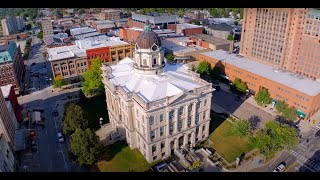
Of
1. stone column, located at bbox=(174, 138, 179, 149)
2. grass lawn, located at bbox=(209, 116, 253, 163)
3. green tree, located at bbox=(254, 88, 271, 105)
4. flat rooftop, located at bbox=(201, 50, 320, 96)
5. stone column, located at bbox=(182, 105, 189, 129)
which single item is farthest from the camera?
green tree, located at bbox=(254, 88, 271, 105)

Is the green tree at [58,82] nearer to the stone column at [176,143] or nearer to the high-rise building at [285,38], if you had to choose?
the stone column at [176,143]

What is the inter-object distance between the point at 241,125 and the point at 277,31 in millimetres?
55842

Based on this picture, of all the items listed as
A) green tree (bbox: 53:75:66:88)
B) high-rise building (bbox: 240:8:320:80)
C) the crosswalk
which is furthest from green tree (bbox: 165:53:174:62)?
the crosswalk

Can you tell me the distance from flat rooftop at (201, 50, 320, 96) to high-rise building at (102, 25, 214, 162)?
A: 35.6m

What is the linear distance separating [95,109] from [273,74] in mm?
69291

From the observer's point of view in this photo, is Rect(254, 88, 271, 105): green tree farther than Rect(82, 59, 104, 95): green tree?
No

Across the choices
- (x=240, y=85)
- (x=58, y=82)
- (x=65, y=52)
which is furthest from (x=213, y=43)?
(x=58, y=82)

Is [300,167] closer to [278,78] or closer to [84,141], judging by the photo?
[278,78]

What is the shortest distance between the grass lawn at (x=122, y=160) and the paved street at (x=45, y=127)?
7142 millimetres

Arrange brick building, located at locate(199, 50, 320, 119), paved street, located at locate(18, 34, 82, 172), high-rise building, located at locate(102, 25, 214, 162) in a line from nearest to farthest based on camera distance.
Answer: high-rise building, located at locate(102, 25, 214, 162) < paved street, located at locate(18, 34, 82, 172) < brick building, located at locate(199, 50, 320, 119)

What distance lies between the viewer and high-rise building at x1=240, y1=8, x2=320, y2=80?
92.9 metres

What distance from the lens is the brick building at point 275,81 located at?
267 feet

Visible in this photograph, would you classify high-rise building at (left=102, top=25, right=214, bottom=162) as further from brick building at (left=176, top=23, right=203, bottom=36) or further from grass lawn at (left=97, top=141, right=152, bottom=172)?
brick building at (left=176, top=23, right=203, bottom=36)
